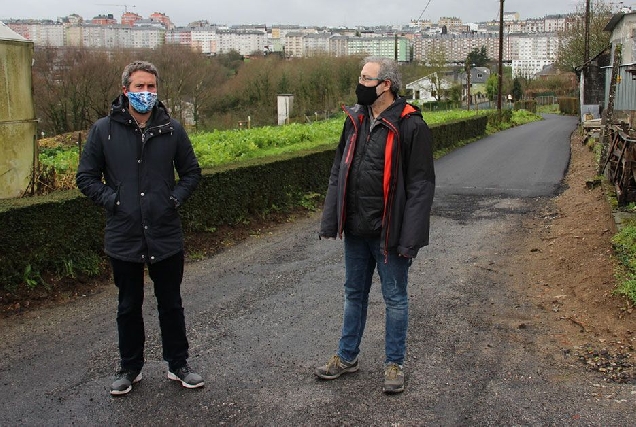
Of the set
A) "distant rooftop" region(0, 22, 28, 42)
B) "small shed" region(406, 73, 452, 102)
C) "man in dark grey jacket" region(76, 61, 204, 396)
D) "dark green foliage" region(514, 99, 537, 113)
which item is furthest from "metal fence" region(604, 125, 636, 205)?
"small shed" region(406, 73, 452, 102)

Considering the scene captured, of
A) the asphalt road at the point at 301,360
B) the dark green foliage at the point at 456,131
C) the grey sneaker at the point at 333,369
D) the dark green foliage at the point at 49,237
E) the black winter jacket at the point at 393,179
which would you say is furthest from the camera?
the dark green foliage at the point at 456,131

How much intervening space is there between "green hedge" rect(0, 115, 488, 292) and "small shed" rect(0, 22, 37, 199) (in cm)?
157

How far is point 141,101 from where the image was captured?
14.1 feet

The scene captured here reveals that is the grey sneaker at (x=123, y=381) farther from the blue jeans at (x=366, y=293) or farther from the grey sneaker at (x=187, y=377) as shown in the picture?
the blue jeans at (x=366, y=293)

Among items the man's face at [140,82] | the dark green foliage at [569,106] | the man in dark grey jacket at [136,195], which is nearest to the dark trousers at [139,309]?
the man in dark grey jacket at [136,195]

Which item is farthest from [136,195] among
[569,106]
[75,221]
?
[569,106]

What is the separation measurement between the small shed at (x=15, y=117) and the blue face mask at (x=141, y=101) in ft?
16.1

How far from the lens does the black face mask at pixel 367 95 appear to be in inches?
171

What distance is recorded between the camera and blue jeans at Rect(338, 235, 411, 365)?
14.6 ft

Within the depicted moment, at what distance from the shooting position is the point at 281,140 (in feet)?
65.0

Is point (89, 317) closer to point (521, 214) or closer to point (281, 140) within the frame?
point (521, 214)

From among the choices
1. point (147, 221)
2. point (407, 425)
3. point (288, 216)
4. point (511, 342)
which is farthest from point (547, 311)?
point (288, 216)

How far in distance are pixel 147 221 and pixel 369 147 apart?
4.64 feet

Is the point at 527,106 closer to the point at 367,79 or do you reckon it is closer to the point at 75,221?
the point at 75,221
